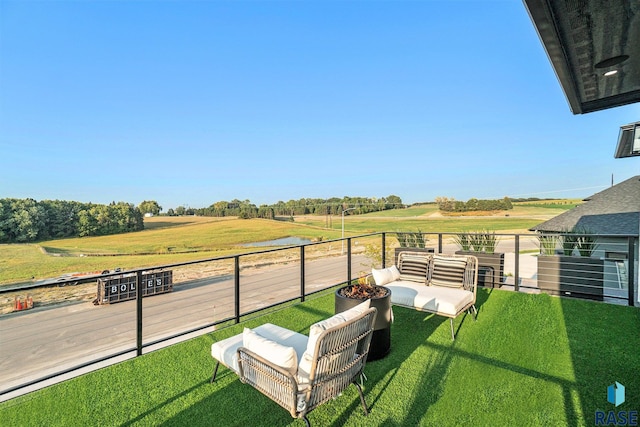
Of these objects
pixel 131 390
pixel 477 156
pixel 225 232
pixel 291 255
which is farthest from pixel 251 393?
pixel 225 232

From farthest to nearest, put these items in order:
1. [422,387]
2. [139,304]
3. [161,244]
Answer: [161,244]
[139,304]
[422,387]

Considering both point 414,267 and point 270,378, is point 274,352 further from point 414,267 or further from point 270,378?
point 414,267

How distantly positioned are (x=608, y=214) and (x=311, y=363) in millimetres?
13320

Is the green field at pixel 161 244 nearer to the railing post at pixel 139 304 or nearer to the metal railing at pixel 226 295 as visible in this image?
the metal railing at pixel 226 295

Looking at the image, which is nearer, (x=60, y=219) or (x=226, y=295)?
(x=226, y=295)

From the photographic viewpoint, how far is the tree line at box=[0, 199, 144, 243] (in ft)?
133

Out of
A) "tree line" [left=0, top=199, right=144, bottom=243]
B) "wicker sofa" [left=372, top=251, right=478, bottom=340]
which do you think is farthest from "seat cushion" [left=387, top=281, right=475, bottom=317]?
"tree line" [left=0, top=199, right=144, bottom=243]

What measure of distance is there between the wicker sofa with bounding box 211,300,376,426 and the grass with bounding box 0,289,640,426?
35 cm

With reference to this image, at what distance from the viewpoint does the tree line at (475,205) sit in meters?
13.4

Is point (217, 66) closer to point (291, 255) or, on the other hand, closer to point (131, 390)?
point (131, 390)

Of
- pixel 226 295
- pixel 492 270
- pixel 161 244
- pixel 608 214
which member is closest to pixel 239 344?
pixel 492 270

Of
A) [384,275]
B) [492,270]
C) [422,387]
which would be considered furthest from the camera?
[492,270]

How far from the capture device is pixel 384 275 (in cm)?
449

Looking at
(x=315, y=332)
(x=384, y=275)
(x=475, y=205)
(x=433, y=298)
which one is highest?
(x=475, y=205)
